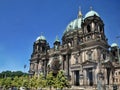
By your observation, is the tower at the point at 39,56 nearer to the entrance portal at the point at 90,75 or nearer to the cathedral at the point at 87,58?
the cathedral at the point at 87,58

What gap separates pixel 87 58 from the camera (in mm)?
60656

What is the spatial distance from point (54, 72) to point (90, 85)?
17.9 m

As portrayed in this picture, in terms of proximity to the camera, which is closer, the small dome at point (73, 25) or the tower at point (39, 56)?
the tower at point (39, 56)

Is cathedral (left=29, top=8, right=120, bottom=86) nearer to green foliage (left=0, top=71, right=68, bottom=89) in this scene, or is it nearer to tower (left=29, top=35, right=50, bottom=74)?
tower (left=29, top=35, right=50, bottom=74)

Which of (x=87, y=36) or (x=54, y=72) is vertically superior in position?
(x=87, y=36)

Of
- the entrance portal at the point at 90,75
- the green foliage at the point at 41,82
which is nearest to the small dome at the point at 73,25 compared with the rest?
the entrance portal at the point at 90,75

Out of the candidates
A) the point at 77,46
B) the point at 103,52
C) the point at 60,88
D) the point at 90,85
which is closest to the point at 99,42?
the point at 103,52

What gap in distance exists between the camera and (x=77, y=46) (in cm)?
6444

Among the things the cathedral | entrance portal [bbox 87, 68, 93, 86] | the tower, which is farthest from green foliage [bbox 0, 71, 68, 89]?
the tower

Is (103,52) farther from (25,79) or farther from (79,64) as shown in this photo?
(25,79)

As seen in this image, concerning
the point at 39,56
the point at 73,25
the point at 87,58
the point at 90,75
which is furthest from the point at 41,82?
the point at 73,25

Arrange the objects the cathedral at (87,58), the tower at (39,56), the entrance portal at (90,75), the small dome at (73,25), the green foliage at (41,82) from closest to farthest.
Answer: the green foliage at (41,82) → the cathedral at (87,58) → the entrance portal at (90,75) → the tower at (39,56) → the small dome at (73,25)

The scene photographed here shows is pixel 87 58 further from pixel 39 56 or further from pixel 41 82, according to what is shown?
pixel 39 56

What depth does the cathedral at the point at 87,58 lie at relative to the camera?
57.8 m
